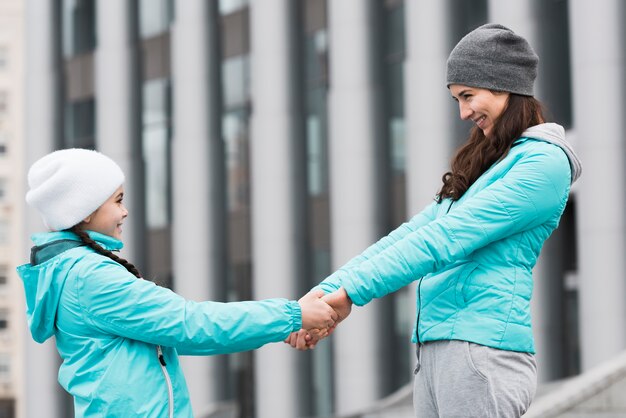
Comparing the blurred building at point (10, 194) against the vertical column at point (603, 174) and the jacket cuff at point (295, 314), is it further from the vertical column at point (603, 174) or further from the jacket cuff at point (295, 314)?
the jacket cuff at point (295, 314)

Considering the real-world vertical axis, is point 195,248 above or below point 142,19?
below

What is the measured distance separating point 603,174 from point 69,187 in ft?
39.9

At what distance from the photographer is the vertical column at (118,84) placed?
2498 cm

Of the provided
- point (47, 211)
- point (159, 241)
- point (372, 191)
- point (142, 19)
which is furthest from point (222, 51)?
point (47, 211)

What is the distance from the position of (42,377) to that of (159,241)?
3.84m

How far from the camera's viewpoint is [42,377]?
26.5m

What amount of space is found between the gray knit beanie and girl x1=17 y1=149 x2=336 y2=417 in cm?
107

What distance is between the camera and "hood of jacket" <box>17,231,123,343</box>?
4.43m

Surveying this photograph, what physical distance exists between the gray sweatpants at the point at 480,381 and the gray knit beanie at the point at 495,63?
0.96 m

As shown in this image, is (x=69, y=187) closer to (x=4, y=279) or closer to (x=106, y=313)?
(x=106, y=313)

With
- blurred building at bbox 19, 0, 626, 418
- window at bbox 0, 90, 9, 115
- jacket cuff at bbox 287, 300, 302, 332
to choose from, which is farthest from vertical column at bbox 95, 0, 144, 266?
window at bbox 0, 90, 9, 115

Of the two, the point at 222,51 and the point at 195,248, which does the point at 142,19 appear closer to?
the point at 222,51

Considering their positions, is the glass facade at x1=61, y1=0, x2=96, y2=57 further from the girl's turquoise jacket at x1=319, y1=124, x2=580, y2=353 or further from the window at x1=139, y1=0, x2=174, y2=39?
the girl's turquoise jacket at x1=319, y1=124, x2=580, y2=353

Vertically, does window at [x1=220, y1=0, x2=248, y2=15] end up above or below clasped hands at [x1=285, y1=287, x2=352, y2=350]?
above
